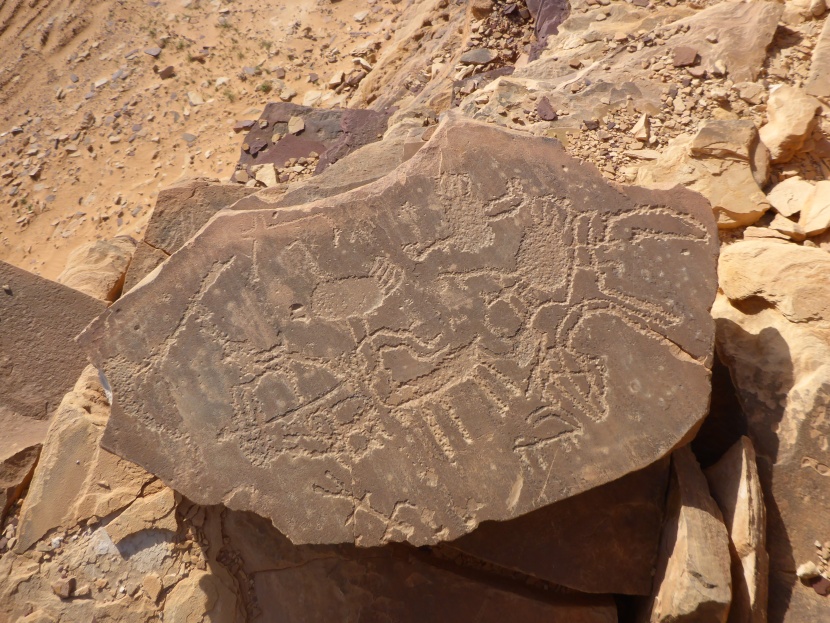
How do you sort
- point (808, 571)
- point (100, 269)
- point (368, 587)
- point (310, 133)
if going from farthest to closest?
point (310, 133)
point (100, 269)
point (368, 587)
point (808, 571)

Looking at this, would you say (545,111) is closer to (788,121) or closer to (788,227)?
(788,121)

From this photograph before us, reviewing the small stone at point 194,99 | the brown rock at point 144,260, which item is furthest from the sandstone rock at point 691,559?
the small stone at point 194,99

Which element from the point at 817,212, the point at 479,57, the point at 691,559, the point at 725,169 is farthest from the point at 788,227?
the point at 479,57

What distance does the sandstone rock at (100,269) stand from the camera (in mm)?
4004

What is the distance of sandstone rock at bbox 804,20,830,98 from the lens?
11.5ft

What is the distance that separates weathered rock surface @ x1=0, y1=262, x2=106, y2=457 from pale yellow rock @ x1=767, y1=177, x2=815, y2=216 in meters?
3.93

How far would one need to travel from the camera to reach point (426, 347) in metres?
2.51

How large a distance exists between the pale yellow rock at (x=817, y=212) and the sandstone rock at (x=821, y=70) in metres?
0.64

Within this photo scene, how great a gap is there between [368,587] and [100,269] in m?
2.80

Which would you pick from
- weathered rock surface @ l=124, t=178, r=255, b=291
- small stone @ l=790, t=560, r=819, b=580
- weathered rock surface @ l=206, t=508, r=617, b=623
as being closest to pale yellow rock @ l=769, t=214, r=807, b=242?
small stone @ l=790, t=560, r=819, b=580

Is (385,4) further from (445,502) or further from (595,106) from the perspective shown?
(445,502)

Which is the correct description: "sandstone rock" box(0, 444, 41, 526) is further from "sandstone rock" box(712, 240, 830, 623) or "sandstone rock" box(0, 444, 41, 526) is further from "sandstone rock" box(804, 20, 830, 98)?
"sandstone rock" box(804, 20, 830, 98)

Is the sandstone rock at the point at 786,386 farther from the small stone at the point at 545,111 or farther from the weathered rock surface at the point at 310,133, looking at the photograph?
the weathered rock surface at the point at 310,133

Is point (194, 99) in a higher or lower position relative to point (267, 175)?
higher
